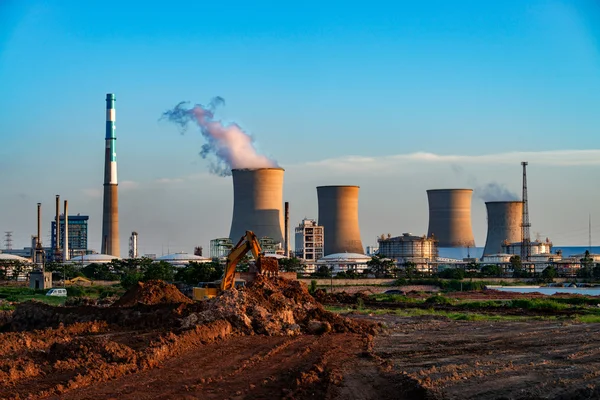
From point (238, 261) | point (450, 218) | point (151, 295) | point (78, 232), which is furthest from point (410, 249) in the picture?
point (151, 295)

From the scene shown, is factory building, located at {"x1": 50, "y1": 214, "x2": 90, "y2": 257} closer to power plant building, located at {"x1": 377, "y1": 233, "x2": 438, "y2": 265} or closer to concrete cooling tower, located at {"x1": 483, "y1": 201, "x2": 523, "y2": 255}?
power plant building, located at {"x1": 377, "y1": 233, "x2": 438, "y2": 265}

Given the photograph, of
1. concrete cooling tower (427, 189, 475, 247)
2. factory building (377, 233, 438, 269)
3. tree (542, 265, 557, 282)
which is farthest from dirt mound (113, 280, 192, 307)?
factory building (377, 233, 438, 269)

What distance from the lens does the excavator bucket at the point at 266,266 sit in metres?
25.1

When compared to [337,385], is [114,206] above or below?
above

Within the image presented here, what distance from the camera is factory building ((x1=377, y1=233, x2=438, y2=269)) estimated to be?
74625mm

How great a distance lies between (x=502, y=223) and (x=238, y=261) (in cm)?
5134

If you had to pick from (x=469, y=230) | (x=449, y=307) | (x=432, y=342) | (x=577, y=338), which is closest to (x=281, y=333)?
(x=432, y=342)

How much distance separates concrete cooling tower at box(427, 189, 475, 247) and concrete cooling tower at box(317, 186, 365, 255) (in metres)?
7.48

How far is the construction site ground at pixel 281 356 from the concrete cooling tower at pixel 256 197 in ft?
110

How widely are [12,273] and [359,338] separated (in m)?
50.3

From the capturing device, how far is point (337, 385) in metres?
11.3

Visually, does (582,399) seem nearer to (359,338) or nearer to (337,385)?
(337,385)

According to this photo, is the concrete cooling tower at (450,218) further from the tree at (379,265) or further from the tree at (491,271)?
the tree at (379,265)

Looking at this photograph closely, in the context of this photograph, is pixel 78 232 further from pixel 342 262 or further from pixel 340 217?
pixel 340 217
